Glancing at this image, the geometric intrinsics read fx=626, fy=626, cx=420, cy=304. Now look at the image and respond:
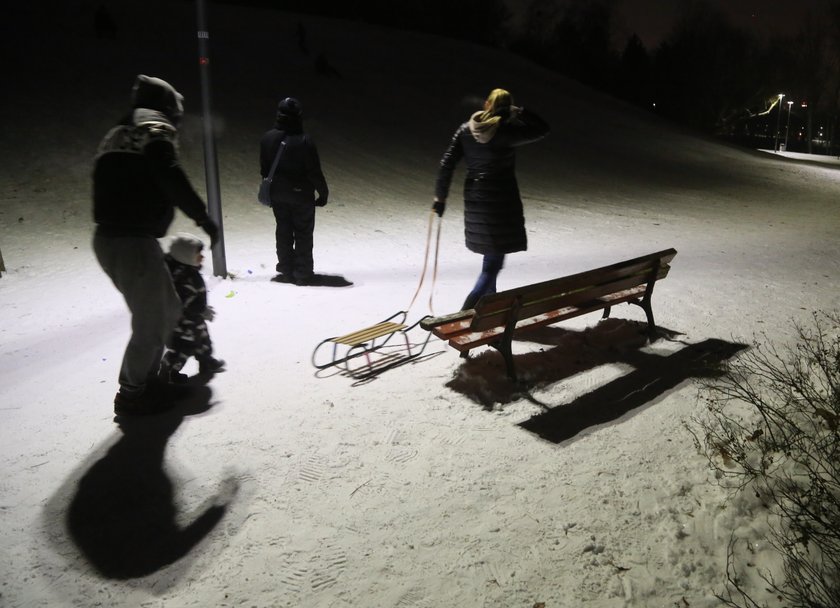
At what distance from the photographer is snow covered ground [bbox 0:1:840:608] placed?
2.71 meters

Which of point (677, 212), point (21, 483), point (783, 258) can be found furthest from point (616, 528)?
point (677, 212)

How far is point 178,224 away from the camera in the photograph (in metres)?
9.58

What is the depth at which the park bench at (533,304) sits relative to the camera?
4184 mm

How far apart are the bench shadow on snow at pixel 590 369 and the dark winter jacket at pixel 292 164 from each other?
284 centimetres

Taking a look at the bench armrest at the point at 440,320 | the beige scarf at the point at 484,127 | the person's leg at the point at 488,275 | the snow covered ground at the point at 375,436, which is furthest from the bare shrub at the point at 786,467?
the beige scarf at the point at 484,127

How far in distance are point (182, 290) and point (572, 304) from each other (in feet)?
9.23

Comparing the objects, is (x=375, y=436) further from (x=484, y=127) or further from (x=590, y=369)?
(x=484, y=127)

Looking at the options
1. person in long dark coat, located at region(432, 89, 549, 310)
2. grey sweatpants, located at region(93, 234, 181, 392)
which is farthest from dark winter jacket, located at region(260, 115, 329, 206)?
grey sweatpants, located at region(93, 234, 181, 392)

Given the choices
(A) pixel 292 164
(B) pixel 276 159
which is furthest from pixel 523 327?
(B) pixel 276 159

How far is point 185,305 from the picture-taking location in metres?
4.35

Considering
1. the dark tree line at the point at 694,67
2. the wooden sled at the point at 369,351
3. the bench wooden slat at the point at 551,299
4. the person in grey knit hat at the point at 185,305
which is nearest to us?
the bench wooden slat at the point at 551,299

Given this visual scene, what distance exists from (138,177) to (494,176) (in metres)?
2.50

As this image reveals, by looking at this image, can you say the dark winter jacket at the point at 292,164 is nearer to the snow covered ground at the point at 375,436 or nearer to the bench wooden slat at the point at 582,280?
the snow covered ground at the point at 375,436

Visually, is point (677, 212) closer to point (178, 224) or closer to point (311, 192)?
point (311, 192)
